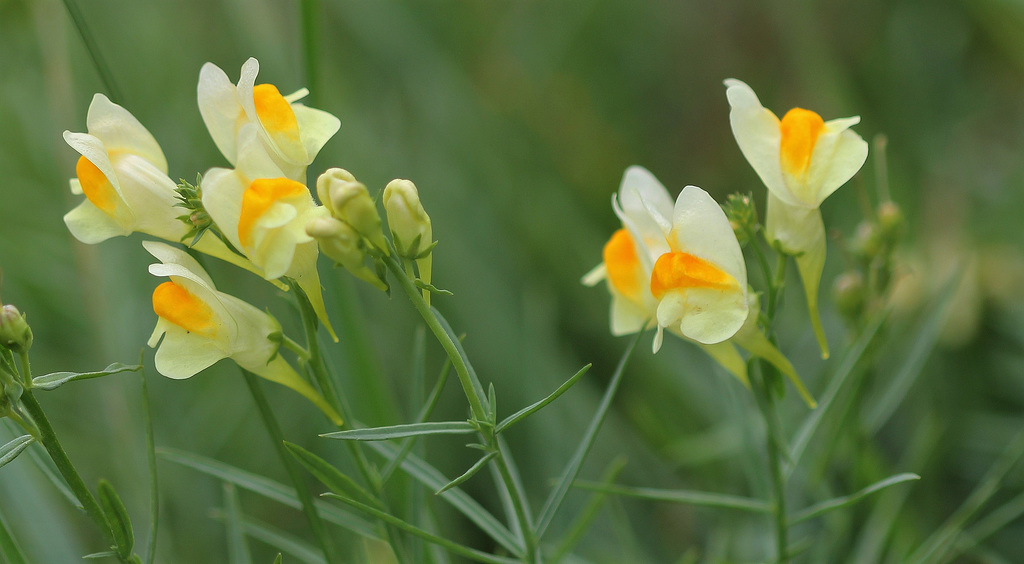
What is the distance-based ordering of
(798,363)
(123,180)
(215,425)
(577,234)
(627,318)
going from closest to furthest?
(123,180) < (627,318) < (798,363) < (215,425) < (577,234)

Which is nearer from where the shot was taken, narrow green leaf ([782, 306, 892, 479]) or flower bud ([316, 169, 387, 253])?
flower bud ([316, 169, 387, 253])

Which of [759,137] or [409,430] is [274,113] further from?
[759,137]

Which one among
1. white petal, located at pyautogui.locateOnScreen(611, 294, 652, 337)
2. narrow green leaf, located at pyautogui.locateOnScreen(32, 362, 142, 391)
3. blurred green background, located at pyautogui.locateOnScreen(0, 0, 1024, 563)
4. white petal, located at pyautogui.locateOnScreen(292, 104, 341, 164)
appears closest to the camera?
narrow green leaf, located at pyautogui.locateOnScreen(32, 362, 142, 391)

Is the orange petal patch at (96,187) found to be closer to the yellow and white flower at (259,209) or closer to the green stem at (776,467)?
the yellow and white flower at (259,209)

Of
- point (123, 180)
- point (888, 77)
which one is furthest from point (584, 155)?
point (123, 180)

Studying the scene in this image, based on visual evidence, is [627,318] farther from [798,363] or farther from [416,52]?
[416,52]

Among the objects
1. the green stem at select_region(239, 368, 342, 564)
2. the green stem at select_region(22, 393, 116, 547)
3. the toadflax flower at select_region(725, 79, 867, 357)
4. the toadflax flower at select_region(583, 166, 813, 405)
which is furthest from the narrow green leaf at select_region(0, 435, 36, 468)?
the toadflax flower at select_region(725, 79, 867, 357)

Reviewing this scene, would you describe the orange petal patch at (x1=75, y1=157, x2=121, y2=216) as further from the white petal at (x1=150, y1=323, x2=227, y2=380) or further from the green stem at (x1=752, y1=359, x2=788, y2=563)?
the green stem at (x1=752, y1=359, x2=788, y2=563)
